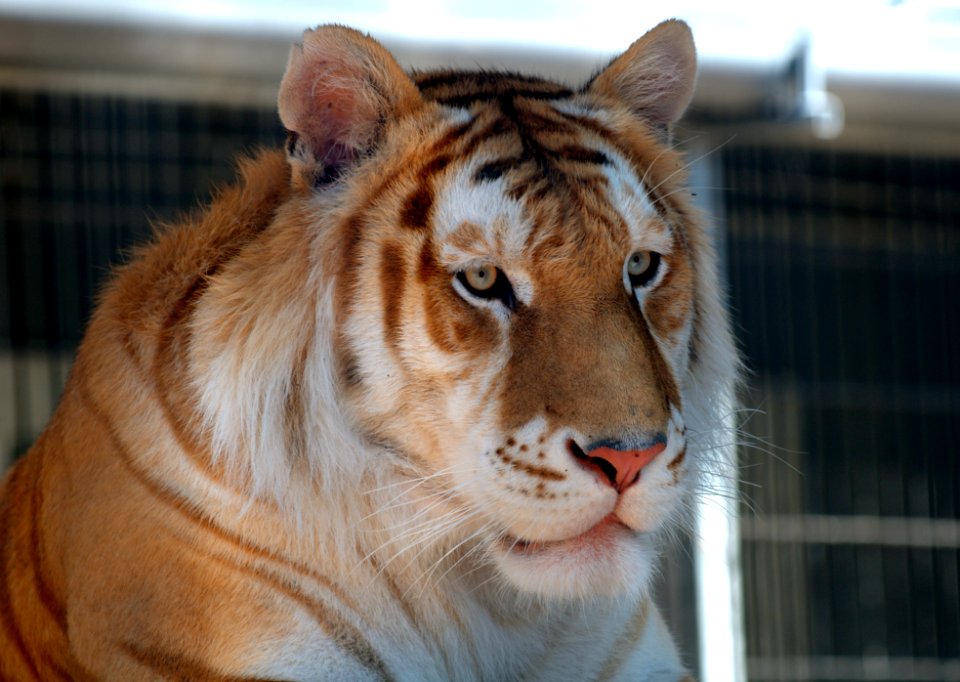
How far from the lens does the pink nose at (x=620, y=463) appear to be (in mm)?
1468

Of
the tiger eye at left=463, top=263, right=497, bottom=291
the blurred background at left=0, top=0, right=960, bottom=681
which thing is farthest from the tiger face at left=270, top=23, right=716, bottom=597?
the blurred background at left=0, top=0, right=960, bottom=681

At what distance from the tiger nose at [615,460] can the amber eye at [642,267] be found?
261 mm

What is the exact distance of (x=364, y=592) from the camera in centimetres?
167

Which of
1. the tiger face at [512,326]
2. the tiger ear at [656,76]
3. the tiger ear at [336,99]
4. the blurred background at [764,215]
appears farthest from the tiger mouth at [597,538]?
the blurred background at [764,215]

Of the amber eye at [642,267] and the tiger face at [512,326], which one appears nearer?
the tiger face at [512,326]

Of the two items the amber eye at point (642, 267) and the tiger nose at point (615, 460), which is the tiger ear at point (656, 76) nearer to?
the amber eye at point (642, 267)

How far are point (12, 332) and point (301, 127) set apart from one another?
2.15 meters

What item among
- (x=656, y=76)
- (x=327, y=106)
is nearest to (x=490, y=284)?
(x=327, y=106)

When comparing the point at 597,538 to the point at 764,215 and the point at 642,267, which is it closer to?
the point at 642,267

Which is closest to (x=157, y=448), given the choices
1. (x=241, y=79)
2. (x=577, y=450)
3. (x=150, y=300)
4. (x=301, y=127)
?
(x=150, y=300)

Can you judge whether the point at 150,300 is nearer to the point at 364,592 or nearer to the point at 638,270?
the point at 364,592

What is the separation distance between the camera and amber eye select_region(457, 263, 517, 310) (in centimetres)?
159

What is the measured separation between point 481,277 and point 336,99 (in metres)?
0.29

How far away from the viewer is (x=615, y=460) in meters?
1.47
